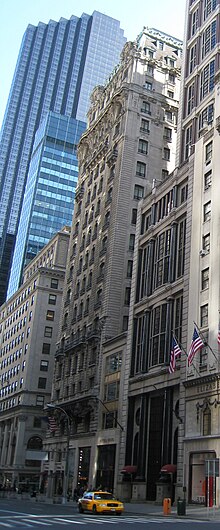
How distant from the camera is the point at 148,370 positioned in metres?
54.8

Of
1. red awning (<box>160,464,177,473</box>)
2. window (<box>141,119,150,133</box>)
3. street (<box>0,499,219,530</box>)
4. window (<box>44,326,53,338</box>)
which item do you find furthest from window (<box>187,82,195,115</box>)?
window (<box>44,326,53,338</box>)

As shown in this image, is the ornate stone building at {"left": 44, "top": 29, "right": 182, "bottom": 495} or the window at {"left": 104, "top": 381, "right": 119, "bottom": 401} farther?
the ornate stone building at {"left": 44, "top": 29, "right": 182, "bottom": 495}

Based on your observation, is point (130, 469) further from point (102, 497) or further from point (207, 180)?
point (207, 180)

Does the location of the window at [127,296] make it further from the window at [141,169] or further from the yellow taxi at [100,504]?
the yellow taxi at [100,504]

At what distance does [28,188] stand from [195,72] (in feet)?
378

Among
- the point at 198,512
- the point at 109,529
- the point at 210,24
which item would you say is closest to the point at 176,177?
the point at 210,24

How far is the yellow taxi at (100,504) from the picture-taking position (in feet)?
117

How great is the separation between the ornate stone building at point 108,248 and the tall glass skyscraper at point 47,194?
7382cm

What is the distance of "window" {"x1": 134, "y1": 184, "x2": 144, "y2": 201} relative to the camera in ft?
245

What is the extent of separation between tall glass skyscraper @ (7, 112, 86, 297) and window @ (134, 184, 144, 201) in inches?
3763

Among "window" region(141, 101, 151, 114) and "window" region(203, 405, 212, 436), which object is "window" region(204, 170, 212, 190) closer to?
"window" region(203, 405, 212, 436)

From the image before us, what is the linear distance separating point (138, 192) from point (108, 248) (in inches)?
320

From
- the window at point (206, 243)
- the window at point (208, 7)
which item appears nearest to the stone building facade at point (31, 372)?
the window at point (208, 7)

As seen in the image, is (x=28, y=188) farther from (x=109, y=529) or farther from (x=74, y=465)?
(x=109, y=529)
